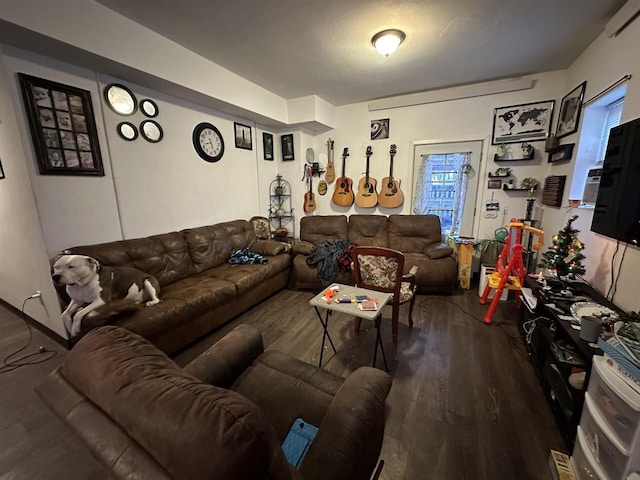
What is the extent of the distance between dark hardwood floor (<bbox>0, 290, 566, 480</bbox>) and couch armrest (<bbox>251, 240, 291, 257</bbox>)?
3.00 ft

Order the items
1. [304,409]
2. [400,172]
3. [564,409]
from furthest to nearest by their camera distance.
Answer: [400,172] < [564,409] < [304,409]

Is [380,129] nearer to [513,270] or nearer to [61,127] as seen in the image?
[513,270]

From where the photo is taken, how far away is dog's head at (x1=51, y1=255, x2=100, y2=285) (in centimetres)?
180

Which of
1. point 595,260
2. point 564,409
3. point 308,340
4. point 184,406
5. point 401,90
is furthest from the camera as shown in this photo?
point 401,90

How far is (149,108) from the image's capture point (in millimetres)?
2588

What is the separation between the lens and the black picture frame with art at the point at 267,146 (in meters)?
4.12

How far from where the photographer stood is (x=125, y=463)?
0.57 m

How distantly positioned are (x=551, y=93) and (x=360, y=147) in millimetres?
2353

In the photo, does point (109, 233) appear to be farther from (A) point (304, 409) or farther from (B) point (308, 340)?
(A) point (304, 409)

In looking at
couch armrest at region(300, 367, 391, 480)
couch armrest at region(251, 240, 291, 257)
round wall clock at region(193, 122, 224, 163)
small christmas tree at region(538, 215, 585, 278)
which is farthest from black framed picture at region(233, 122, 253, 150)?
small christmas tree at region(538, 215, 585, 278)

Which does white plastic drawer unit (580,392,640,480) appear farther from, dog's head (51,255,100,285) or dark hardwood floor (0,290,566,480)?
dog's head (51,255,100,285)

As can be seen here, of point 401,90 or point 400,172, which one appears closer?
point 401,90

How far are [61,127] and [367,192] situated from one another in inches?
137

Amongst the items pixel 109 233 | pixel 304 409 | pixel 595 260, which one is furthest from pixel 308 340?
pixel 595 260
